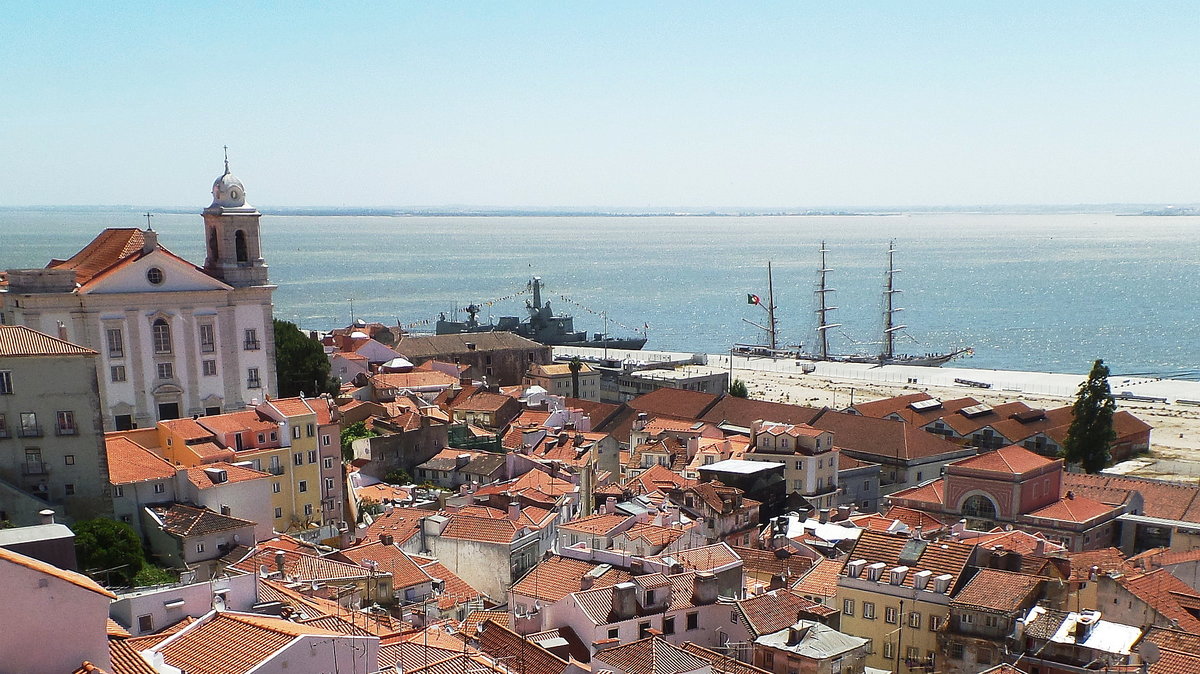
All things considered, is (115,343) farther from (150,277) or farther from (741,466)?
(741,466)

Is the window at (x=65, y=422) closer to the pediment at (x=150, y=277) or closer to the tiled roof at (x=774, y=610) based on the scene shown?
the pediment at (x=150, y=277)

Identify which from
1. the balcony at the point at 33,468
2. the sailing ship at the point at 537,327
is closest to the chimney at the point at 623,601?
the balcony at the point at 33,468

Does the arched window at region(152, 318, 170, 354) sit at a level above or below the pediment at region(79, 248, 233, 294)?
below

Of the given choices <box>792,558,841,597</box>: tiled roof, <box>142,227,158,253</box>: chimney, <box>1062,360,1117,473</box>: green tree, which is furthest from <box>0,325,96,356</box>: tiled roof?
<box>1062,360,1117,473</box>: green tree

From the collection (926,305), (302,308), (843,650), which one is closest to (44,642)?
(843,650)

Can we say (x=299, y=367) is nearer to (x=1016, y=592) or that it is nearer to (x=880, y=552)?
(x=880, y=552)

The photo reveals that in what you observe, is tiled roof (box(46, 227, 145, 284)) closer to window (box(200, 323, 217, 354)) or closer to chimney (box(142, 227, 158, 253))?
chimney (box(142, 227, 158, 253))

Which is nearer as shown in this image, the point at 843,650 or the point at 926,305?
the point at 843,650
